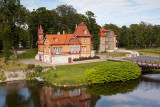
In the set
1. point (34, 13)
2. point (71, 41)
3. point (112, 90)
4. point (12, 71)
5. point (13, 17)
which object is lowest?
point (112, 90)

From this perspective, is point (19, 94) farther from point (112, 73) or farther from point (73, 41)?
point (73, 41)

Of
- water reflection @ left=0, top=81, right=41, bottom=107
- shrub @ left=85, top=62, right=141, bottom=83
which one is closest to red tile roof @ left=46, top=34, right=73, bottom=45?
water reflection @ left=0, top=81, right=41, bottom=107

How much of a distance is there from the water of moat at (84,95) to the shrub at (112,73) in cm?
116

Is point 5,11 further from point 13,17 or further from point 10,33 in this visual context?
point 10,33

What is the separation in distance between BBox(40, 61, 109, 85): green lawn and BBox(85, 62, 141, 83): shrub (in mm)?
1936

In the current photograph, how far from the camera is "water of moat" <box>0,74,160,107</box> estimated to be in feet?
75.2

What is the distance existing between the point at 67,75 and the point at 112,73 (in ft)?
28.4

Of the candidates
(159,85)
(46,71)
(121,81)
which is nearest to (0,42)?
(46,71)

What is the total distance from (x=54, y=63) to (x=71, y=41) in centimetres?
762

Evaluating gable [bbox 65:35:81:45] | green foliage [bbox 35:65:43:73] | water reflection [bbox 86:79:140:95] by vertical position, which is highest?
gable [bbox 65:35:81:45]

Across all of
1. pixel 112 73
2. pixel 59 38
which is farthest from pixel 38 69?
pixel 112 73

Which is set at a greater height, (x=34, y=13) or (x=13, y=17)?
(x=34, y=13)

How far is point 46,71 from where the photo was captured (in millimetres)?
36969

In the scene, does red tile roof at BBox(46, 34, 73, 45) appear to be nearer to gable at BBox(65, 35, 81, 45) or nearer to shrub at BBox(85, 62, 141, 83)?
gable at BBox(65, 35, 81, 45)
